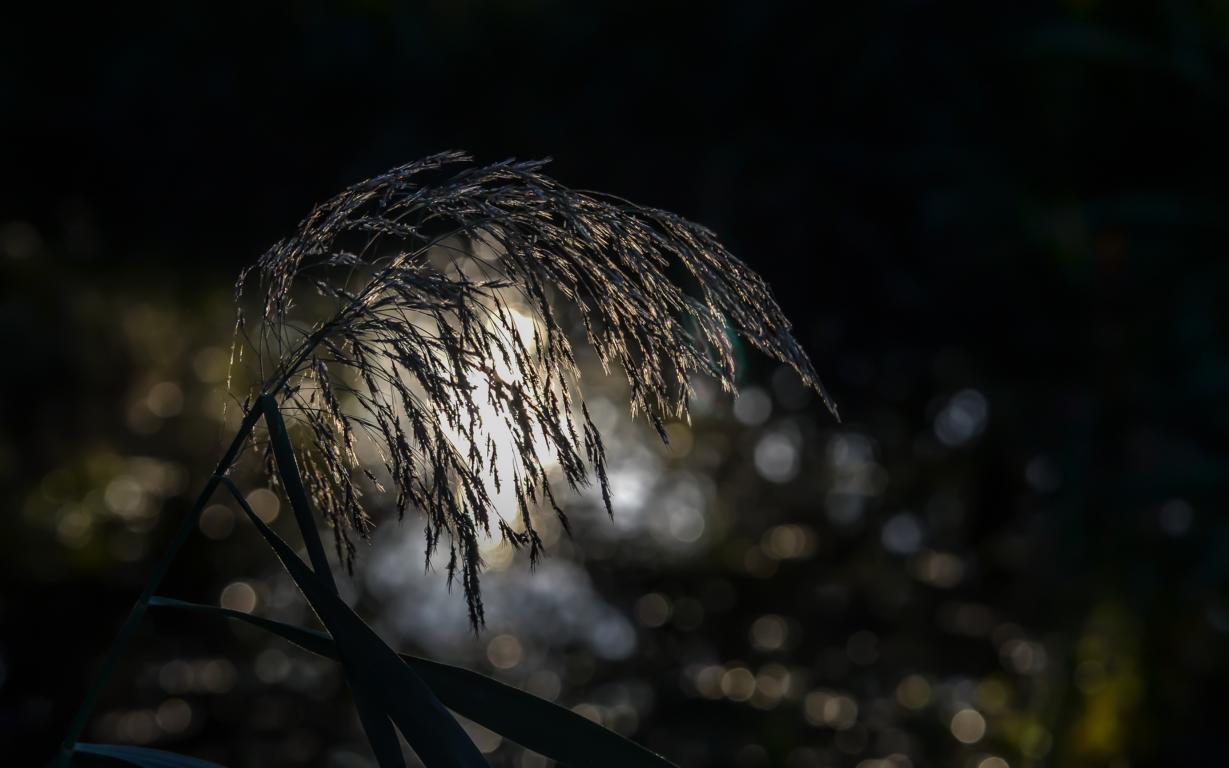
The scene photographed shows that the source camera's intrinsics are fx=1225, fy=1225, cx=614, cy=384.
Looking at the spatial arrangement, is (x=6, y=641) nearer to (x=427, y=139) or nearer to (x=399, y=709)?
(x=427, y=139)

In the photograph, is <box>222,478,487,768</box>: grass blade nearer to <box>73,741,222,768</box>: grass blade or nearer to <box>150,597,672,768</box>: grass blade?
<box>150,597,672,768</box>: grass blade

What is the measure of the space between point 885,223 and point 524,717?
3745 millimetres

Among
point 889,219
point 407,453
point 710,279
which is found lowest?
point 407,453

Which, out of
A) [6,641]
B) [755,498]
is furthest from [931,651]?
[6,641]

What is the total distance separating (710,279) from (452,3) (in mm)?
3674

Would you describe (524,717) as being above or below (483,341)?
below

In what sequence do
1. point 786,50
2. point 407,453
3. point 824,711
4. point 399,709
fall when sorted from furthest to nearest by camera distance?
1. point 824,711
2. point 786,50
3. point 407,453
4. point 399,709

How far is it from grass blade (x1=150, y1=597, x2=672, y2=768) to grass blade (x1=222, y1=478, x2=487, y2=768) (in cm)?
4

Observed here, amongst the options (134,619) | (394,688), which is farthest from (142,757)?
(394,688)

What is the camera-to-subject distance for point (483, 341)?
1.08m

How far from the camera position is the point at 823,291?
14.6 feet

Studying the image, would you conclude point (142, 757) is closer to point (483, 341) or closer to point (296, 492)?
point (296, 492)

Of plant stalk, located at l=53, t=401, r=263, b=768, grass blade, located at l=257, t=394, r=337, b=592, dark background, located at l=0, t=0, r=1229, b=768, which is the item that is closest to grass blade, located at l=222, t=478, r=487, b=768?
grass blade, located at l=257, t=394, r=337, b=592

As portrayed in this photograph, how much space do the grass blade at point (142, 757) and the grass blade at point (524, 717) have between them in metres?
0.12
